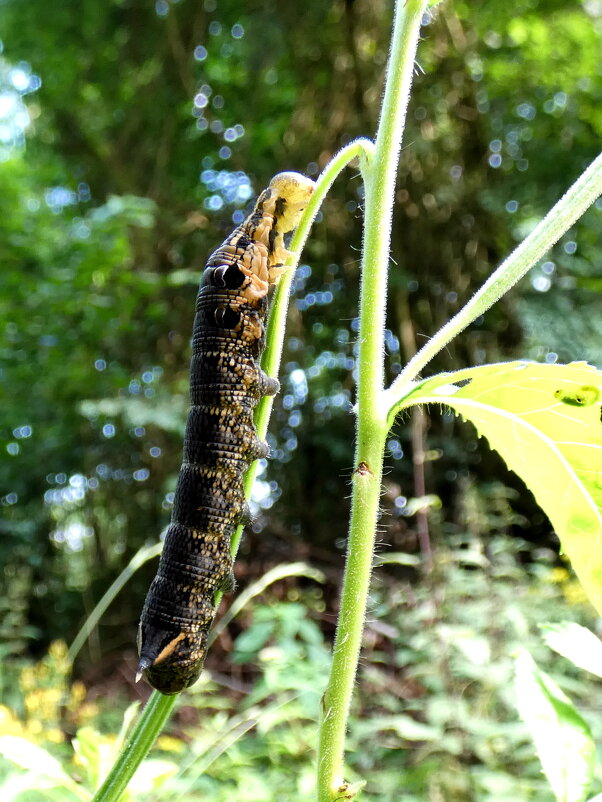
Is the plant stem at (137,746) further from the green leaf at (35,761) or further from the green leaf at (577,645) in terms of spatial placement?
the green leaf at (577,645)

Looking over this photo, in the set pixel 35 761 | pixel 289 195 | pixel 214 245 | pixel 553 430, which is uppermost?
pixel 214 245

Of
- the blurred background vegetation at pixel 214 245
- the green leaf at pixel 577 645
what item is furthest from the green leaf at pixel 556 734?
the blurred background vegetation at pixel 214 245

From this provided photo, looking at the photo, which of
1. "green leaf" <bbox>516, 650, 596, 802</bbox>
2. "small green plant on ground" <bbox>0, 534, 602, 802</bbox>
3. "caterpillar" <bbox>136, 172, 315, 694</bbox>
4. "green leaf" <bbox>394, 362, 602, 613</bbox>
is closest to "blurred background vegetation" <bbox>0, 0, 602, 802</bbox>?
"small green plant on ground" <bbox>0, 534, 602, 802</bbox>

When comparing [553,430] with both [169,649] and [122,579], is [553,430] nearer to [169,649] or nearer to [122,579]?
[169,649]

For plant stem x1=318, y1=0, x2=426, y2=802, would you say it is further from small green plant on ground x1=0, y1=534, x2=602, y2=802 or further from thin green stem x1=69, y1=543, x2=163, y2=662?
small green plant on ground x1=0, y1=534, x2=602, y2=802

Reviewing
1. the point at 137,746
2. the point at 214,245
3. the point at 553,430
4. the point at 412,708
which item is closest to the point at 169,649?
the point at 137,746

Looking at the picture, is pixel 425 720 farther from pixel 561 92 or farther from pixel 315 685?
pixel 561 92

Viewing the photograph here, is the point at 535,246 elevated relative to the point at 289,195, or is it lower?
lower
